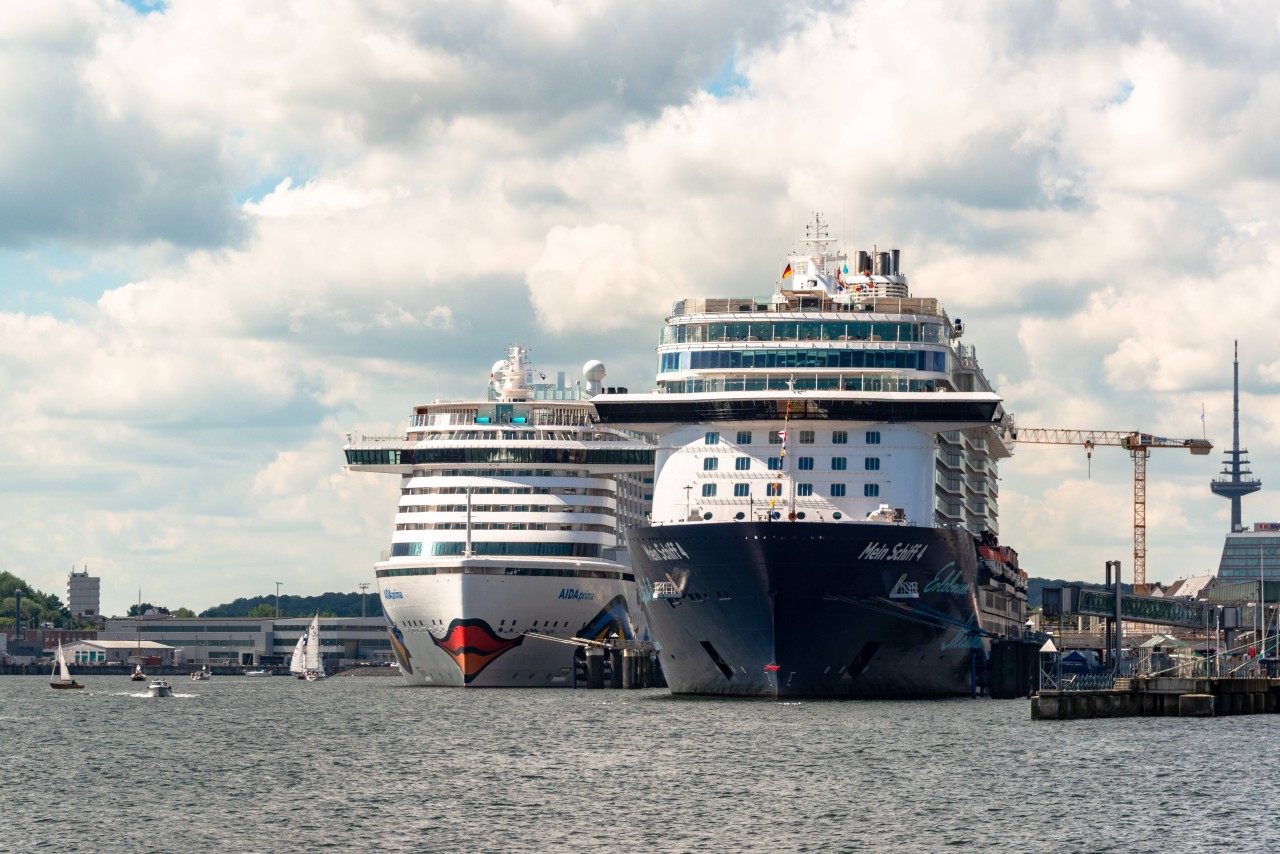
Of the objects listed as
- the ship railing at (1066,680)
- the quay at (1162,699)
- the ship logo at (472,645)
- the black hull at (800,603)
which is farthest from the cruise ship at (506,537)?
the quay at (1162,699)

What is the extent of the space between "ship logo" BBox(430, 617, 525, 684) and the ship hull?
61 millimetres

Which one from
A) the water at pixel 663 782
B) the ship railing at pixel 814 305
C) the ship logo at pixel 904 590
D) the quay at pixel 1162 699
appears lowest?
Answer: the water at pixel 663 782

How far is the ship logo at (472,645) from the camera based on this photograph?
128 m

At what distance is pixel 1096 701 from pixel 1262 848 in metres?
43.4

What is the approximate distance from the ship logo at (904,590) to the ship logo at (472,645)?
4393 cm

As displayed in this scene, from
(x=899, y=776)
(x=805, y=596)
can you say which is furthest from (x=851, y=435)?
(x=899, y=776)

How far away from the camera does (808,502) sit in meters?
92.2

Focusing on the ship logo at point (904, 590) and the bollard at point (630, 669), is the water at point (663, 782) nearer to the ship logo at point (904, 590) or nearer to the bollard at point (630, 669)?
the ship logo at point (904, 590)

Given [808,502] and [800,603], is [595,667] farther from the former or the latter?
[800,603]

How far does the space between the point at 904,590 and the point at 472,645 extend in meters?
44.7

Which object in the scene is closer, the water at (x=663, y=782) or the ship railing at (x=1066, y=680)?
the water at (x=663, y=782)

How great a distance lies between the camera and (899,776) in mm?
64938

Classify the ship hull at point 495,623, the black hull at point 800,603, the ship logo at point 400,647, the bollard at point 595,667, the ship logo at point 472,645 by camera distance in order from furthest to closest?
the ship logo at point 400,647 → the bollard at point 595,667 → the ship hull at point 495,623 → the ship logo at point 472,645 → the black hull at point 800,603

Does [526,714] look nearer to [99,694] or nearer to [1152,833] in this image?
[1152,833]
